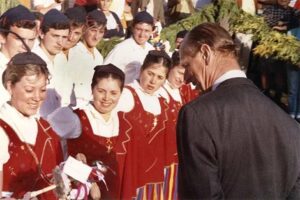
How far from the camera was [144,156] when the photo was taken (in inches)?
185

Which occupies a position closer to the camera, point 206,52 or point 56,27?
point 206,52

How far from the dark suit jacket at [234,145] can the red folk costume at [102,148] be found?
1.78 meters

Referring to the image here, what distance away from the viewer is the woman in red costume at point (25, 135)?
3357mm

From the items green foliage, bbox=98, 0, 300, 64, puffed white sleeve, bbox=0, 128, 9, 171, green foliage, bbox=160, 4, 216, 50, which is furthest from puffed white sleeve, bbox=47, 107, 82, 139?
green foliage, bbox=98, 0, 300, 64

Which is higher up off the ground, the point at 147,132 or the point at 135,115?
the point at 135,115

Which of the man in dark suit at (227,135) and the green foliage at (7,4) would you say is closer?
the man in dark suit at (227,135)

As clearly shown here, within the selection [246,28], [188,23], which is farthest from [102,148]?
[246,28]

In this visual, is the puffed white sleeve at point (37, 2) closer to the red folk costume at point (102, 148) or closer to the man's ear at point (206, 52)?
the red folk costume at point (102, 148)

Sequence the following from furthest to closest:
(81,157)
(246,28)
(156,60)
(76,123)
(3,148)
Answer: (246,28) → (156,60) → (76,123) → (81,157) → (3,148)

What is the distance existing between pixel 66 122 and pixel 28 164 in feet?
2.53

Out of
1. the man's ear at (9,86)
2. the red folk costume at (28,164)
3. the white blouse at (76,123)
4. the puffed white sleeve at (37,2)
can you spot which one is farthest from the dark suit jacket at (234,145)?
the puffed white sleeve at (37,2)

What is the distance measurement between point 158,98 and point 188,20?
1895mm

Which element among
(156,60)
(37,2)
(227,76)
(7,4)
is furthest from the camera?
(37,2)

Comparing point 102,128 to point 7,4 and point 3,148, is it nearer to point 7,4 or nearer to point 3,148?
point 3,148
